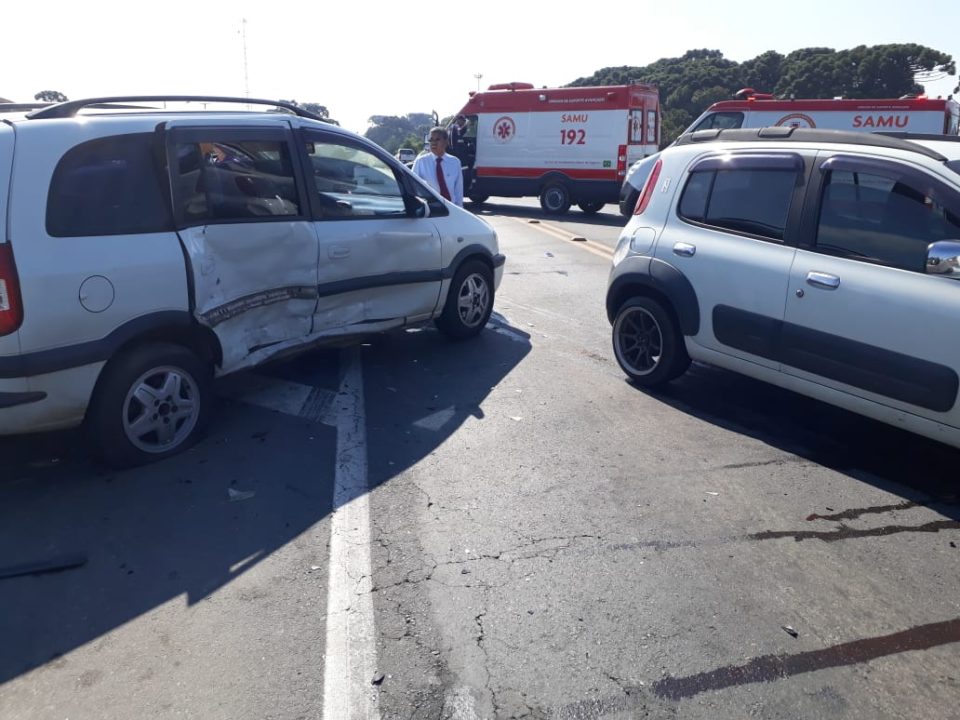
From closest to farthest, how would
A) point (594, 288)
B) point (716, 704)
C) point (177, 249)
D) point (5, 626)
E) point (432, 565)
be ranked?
point (716, 704) → point (5, 626) → point (432, 565) → point (177, 249) → point (594, 288)

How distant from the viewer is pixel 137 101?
16.8 ft

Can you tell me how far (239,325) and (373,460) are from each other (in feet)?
4.24

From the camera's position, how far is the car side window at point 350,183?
6.00 m

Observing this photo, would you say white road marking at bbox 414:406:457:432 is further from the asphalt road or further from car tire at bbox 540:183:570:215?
car tire at bbox 540:183:570:215

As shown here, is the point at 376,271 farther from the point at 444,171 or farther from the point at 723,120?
the point at 723,120

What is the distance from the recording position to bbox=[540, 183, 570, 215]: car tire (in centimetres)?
1970

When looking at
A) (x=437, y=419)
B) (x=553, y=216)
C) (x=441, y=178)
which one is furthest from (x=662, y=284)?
(x=553, y=216)

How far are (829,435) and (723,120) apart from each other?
1462 centimetres

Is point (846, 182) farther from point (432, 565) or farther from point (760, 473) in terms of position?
point (432, 565)

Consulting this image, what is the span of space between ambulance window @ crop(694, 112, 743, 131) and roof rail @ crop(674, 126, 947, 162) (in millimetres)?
12833

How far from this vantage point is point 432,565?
3.78m

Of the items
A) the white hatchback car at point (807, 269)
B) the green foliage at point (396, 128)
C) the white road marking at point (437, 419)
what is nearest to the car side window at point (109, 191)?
the white road marking at point (437, 419)

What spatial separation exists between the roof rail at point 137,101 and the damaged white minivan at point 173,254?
0.05 ft

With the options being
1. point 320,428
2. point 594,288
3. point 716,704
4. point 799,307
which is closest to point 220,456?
point 320,428
